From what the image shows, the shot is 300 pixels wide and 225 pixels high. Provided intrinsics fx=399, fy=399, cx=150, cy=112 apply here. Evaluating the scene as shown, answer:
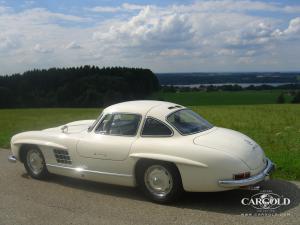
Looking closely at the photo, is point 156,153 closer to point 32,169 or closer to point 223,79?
point 32,169

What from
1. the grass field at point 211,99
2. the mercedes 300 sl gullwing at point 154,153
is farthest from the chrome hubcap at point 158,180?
the grass field at point 211,99

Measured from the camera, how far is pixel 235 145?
5801 millimetres

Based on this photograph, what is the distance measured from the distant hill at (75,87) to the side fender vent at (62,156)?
175ft

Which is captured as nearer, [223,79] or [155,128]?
[155,128]

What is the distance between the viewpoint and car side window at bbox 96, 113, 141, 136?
6.49 m

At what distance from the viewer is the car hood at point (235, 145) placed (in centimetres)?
561

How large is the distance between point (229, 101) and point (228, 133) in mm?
56145

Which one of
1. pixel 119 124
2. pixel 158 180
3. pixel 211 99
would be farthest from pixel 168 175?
pixel 211 99

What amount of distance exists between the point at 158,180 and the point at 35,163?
110 inches

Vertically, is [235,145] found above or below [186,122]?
below

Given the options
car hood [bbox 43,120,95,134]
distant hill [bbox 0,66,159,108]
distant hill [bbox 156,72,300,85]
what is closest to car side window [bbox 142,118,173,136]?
car hood [bbox 43,120,95,134]

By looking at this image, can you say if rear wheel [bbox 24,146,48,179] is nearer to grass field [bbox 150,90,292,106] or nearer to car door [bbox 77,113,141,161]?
car door [bbox 77,113,141,161]

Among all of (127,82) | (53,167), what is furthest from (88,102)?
(53,167)

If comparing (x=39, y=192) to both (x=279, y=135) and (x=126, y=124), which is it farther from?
(x=279, y=135)
